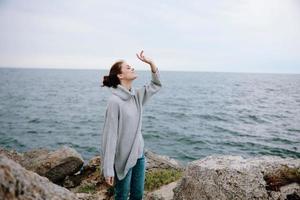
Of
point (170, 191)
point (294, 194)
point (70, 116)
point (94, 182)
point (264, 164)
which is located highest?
point (264, 164)

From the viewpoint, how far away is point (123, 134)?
4129 mm

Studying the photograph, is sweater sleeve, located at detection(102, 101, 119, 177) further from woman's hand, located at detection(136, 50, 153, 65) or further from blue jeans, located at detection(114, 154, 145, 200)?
woman's hand, located at detection(136, 50, 153, 65)

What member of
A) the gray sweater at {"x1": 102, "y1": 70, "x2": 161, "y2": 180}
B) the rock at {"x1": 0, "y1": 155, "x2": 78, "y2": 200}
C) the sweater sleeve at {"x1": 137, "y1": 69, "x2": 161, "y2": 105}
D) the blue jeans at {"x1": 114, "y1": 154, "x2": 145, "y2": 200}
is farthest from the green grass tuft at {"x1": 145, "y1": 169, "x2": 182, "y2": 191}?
the rock at {"x1": 0, "y1": 155, "x2": 78, "y2": 200}

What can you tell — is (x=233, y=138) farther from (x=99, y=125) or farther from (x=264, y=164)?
(x=264, y=164)

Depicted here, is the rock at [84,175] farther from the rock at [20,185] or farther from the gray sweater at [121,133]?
the rock at [20,185]

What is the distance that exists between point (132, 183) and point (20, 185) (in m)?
2.35

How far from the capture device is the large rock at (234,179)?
4.33 m

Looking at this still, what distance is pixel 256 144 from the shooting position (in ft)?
73.6

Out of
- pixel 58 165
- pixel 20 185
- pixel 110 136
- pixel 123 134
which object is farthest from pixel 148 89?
pixel 58 165

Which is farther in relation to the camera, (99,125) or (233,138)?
(99,125)

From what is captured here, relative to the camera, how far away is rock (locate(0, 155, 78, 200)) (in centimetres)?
211

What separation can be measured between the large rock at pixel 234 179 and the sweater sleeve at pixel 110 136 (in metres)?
1.55

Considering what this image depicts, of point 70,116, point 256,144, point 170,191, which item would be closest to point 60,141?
point 70,116

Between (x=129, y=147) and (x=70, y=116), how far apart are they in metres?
31.7
